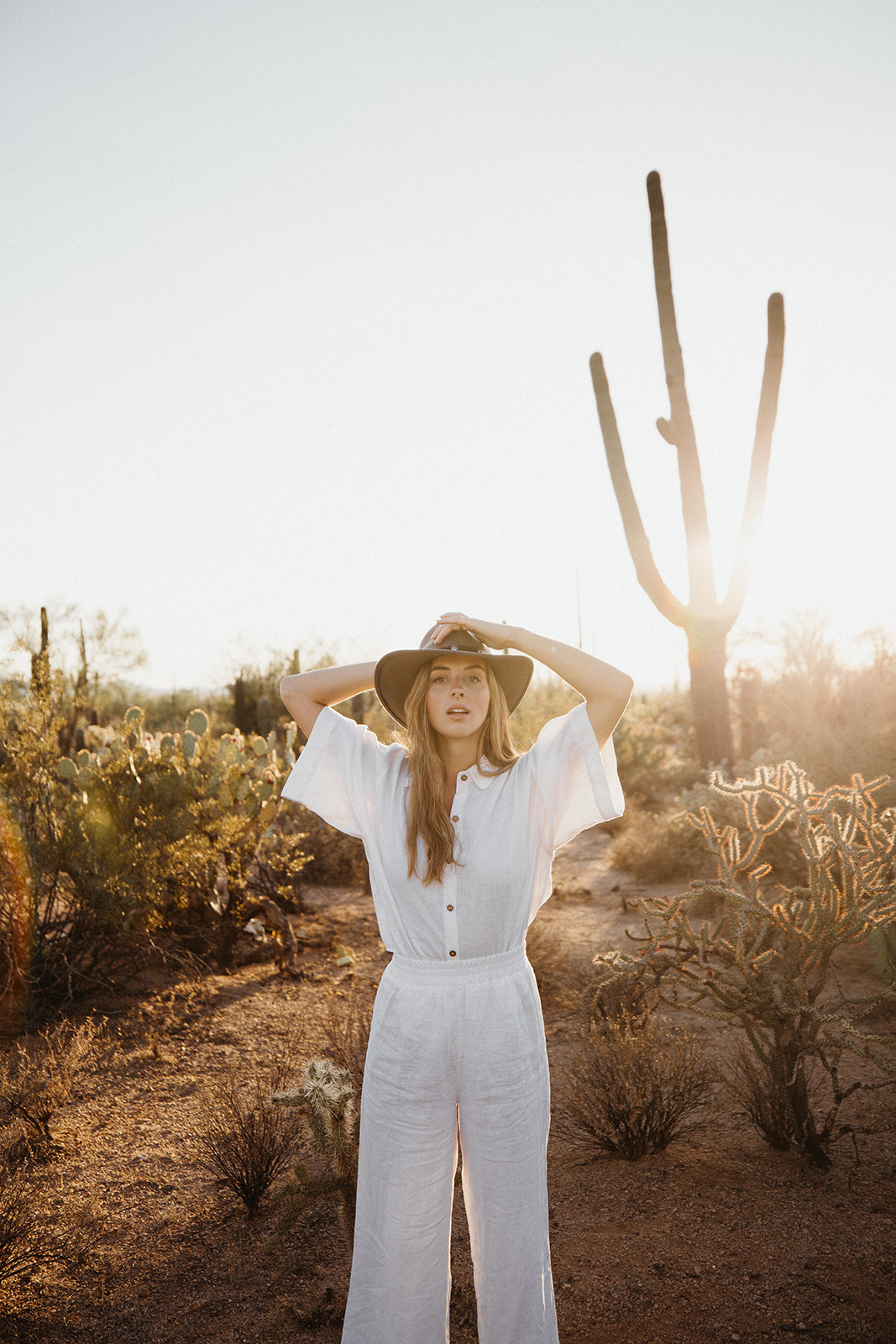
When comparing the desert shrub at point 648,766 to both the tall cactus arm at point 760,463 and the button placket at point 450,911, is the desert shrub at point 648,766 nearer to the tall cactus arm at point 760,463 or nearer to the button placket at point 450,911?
the tall cactus arm at point 760,463

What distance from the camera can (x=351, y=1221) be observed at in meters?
2.91

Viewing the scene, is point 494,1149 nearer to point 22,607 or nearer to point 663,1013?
point 663,1013

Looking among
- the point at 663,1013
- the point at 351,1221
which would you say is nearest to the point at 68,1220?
the point at 351,1221

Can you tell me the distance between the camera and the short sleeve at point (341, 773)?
7.22 ft

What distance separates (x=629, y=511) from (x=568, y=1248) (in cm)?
742

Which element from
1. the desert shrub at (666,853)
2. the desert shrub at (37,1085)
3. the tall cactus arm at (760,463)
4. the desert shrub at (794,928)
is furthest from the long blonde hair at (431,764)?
the tall cactus arm at (760,463)

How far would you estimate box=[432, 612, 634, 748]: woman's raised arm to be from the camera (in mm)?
2064

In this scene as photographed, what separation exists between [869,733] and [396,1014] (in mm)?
8282

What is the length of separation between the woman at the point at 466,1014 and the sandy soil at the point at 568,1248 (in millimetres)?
856

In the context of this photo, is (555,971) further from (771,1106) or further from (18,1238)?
(18,1238)

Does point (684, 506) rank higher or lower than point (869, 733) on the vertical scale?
higher

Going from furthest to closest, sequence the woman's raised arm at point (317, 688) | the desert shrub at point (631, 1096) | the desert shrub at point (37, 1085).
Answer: the desert shrub at point (37, 1085), the desert shrub at point (631, 1096), the woman's raised arm at point (317, 688)

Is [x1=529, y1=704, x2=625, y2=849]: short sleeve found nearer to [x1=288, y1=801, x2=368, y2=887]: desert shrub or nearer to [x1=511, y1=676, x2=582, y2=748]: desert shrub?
[x1=288, y1=801, x2=368, y2=887]: desert shrub

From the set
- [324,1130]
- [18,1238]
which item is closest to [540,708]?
[324,1130]
